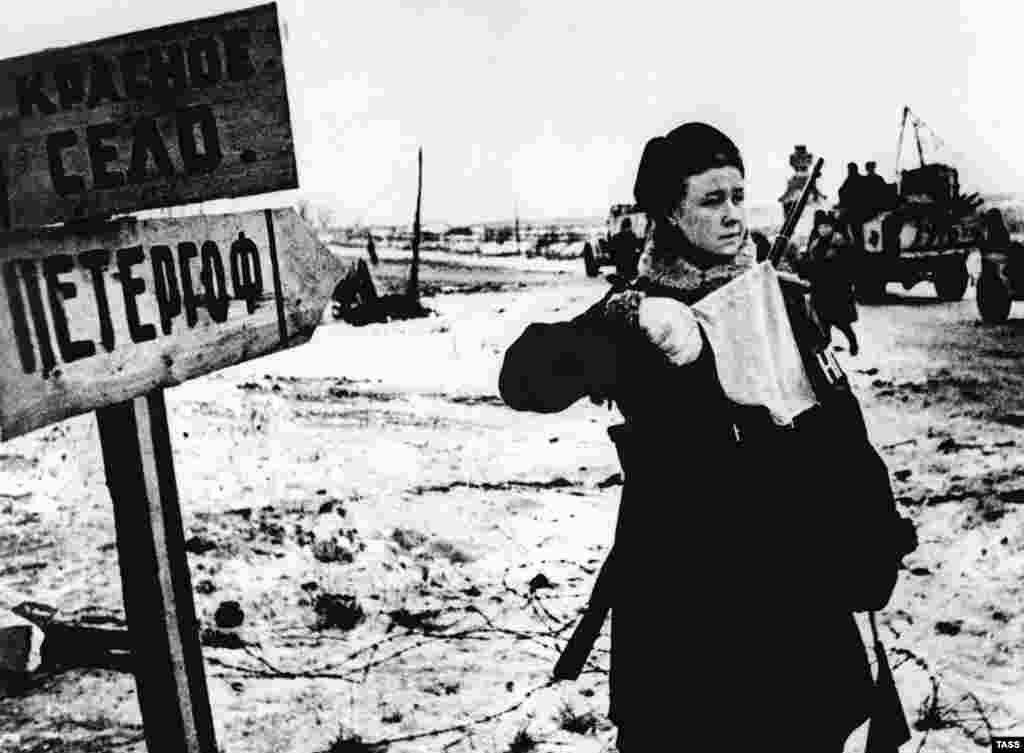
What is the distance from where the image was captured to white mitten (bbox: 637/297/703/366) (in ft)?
5.47

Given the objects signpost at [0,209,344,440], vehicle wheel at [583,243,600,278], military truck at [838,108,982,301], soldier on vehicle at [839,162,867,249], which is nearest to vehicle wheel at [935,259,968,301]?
military truck at [838,108,982,301]

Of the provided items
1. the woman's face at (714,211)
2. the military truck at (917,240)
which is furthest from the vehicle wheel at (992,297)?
the woman's face at (714,211)

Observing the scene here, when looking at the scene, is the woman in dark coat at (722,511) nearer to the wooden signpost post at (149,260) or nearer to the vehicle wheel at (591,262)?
the wooden signpost post at (149,260)

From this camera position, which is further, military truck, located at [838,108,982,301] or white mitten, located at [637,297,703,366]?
military truck, located at [838,108,982,301]

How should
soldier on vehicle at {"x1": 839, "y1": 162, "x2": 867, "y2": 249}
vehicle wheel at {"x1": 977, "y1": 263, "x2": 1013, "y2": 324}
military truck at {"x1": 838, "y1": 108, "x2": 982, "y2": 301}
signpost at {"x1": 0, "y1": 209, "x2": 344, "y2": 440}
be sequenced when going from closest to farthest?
signpost at {"x1": 0, "y1": 209, "x2": 344, "y2": 440} → vehicle wheel at {"x1": 977, "y1": 263, "x2": 1013, "y2": 324} → military truck at {"x1": 838, "y1": 108, "x2": 982, "y2": 301} → soldier on vehicle at {"x1": 839, "y1": 162, "x2": 867, "y2": 249}

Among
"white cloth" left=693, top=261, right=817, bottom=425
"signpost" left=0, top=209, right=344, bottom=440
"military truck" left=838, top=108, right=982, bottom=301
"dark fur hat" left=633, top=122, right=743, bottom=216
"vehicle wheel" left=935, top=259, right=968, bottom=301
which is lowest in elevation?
"vehicle wheel" left=935, top=259, right=968, bottom=301

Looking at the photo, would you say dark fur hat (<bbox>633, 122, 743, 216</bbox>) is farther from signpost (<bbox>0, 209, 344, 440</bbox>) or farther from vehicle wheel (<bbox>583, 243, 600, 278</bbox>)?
vehicle wheel (<bbox>583, 243, 600, 278</bbox>)

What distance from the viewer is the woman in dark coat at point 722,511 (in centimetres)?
176

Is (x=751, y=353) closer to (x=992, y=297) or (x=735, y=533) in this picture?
(x=735, y=533)

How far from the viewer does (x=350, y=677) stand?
3.14 m

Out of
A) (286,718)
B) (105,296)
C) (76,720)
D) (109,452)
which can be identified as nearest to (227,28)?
(105,296)

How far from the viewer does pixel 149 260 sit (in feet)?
5.20

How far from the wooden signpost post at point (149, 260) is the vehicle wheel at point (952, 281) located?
13.0 metres

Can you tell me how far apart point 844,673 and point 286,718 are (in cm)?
202
